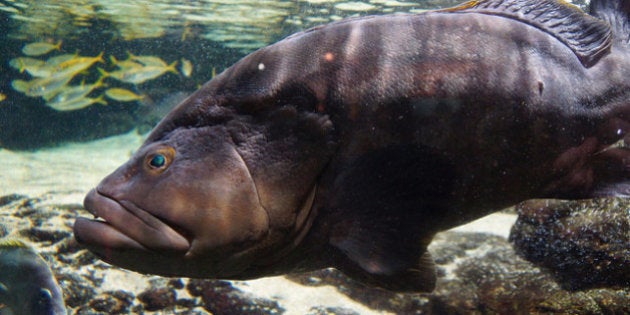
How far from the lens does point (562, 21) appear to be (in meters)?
2.22

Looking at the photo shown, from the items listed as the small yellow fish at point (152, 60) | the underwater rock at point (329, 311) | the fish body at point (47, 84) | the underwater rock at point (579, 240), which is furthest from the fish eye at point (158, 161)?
the small yellow fish at point (152, 60)

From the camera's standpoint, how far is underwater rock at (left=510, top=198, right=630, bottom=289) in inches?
143

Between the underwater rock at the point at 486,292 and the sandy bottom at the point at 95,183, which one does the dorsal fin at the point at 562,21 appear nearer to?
the underwater rock at the point at 486,292

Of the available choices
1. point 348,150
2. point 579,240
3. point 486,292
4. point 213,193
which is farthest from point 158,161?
point 579,240

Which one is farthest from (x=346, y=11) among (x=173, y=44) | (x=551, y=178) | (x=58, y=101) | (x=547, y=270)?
(x=551, y=178)

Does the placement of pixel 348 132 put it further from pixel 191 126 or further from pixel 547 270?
pixel 547 270

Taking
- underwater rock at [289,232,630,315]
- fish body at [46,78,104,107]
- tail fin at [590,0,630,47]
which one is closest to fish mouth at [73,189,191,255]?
underwater rock at [289,232,630,315]

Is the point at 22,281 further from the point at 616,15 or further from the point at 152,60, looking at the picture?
the point at 152,60

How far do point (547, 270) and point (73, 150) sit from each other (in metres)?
16.3

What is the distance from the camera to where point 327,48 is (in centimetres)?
201

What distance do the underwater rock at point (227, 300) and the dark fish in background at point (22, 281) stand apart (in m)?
1.03

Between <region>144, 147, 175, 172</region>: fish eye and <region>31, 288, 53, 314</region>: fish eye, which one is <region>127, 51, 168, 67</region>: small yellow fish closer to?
<region>31, 288, 53, 314</region>: fish eye

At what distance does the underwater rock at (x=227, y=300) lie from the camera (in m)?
3.47

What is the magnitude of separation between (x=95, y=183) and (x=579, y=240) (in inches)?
325
